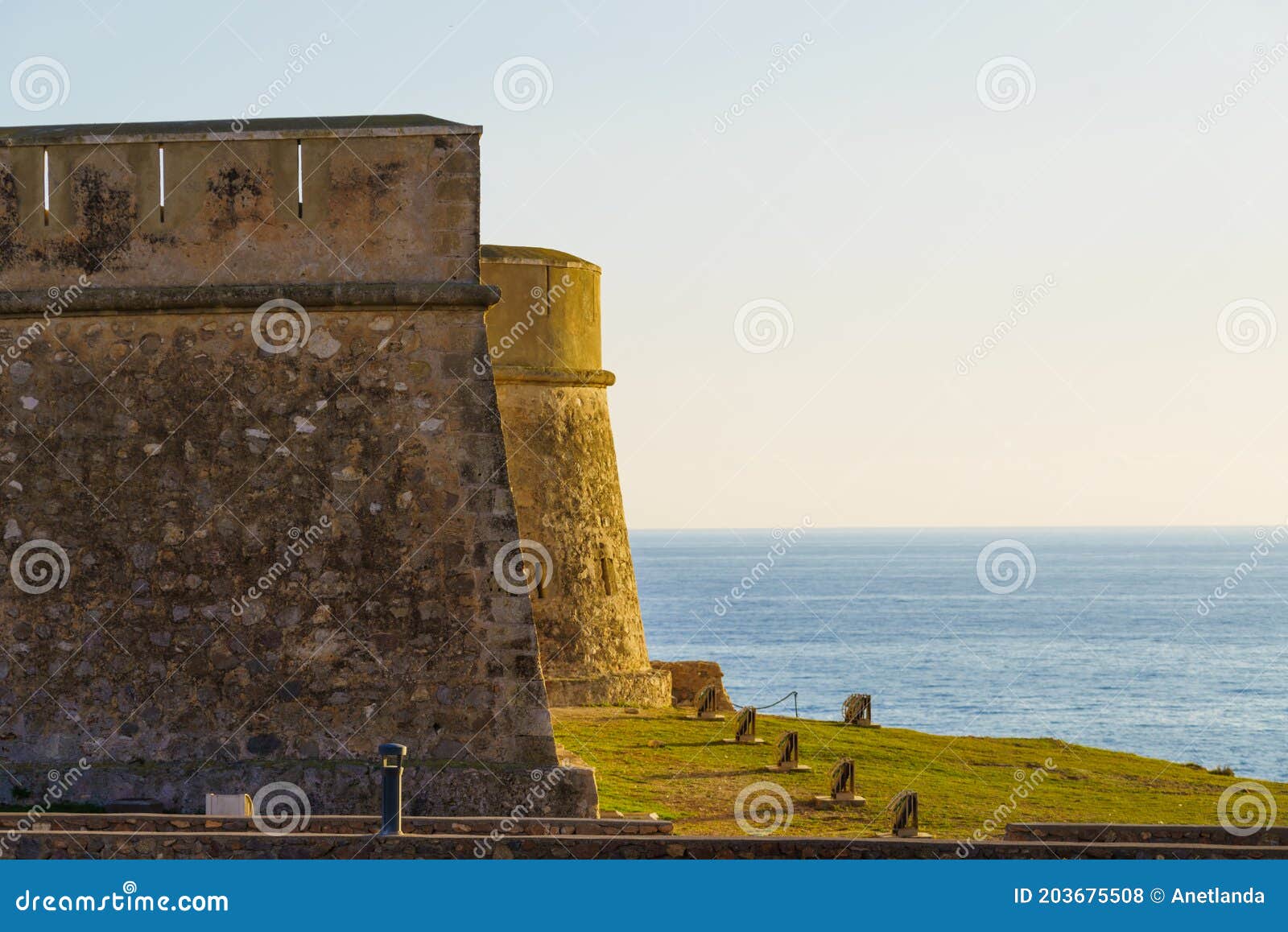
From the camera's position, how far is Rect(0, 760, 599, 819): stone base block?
12.3 metres

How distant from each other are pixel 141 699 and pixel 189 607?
32.0 inches

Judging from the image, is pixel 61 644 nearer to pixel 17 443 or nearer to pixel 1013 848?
pixel 17 443

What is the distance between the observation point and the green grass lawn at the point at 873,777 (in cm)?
1454

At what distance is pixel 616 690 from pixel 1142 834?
11257 mm

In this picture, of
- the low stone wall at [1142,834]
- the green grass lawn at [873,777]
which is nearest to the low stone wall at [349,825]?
the green grass lawn at [873,777]

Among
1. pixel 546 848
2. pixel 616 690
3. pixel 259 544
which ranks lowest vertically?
pixel 546 848

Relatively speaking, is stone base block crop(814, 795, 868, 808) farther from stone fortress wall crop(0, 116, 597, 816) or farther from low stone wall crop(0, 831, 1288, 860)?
low stone wall crop(0, 831, 1288, 860)

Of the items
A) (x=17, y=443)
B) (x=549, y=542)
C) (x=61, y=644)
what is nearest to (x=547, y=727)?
(x=61, y=644)

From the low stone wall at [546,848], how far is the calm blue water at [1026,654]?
15.7m

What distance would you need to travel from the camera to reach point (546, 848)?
10094mm

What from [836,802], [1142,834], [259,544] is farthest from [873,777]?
[259,544]

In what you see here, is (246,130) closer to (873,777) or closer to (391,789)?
(391,789)

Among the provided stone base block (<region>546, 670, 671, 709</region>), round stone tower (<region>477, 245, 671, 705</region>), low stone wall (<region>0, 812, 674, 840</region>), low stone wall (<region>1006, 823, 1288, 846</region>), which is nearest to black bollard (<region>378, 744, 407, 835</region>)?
low stone wall (<region>0, 812, 674, 840</region>)

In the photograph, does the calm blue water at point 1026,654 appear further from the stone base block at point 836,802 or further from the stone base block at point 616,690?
the stone base block at point 836,802
